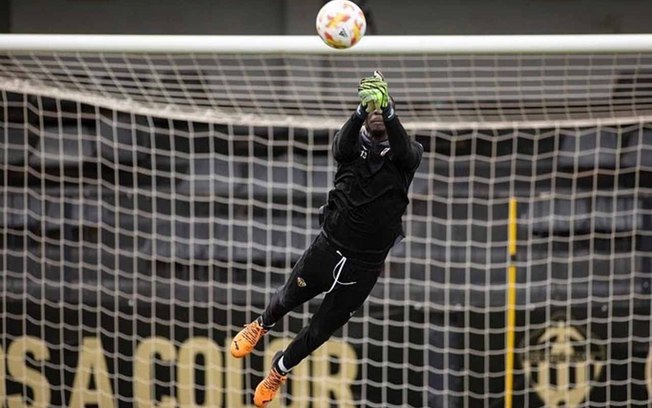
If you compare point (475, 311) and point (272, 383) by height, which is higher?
point (475, 311)

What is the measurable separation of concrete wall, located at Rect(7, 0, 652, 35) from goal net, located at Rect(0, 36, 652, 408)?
55 cm

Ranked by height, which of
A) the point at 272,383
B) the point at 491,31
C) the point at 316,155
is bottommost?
the point at 272,383

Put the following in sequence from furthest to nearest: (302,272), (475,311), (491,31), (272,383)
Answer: (491,31)
(475,311)
(272,383)
(302,272)

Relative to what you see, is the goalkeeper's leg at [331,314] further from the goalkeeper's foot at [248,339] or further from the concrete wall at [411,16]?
the concrete wall at [411,16]

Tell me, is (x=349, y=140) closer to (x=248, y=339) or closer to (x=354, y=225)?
(x=354, y=225)

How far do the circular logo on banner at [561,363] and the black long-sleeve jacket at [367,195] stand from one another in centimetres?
235

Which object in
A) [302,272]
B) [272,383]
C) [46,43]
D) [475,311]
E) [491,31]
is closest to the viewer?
[302,272]

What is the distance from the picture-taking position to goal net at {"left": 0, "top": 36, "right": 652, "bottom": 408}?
6062mm

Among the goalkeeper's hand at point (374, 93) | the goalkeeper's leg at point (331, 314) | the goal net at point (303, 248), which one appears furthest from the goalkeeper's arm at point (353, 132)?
the goal net at point (303, 248)

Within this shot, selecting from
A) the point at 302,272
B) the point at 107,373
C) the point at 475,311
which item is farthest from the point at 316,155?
the point at 302,272

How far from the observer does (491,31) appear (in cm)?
683

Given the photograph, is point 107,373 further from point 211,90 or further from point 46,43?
point 46,43

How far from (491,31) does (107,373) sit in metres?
3.32

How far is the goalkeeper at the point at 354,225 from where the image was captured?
12.9ft
